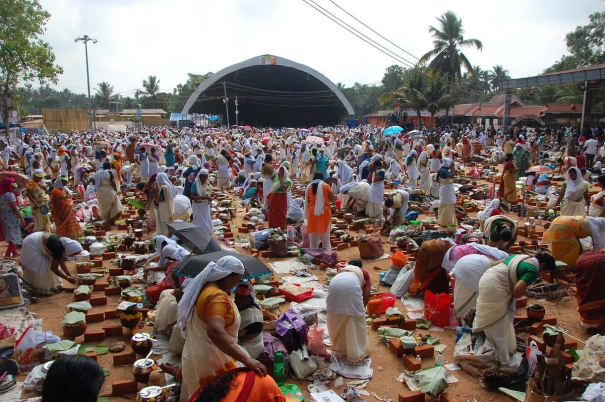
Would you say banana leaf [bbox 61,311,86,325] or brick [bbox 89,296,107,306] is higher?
banana leaf [bbox 61,311,86,325]

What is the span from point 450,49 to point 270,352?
3879cm

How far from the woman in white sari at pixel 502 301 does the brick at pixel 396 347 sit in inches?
33.9

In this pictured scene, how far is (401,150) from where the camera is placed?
20.7m

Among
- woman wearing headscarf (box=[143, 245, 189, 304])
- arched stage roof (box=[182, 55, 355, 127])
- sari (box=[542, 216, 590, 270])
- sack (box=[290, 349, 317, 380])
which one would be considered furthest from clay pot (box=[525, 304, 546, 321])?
arched stage roof (box=[182, 55, 355, 127])

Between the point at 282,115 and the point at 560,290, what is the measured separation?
55439mm

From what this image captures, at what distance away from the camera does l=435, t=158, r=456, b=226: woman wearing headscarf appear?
977 centimetres

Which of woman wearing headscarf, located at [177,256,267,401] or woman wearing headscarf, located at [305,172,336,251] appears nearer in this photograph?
woman wearing headscarf, located at [177,256,267,401]

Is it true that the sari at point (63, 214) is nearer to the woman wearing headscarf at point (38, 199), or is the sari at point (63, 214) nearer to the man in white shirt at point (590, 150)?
the woman wearing headscarf at point (38, 199)

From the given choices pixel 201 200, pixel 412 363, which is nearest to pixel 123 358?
pixel 412 363

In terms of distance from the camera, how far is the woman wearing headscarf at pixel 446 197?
9.77 metres

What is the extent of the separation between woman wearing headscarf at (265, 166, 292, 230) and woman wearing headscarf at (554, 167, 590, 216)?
556cm

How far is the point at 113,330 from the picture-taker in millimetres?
5562

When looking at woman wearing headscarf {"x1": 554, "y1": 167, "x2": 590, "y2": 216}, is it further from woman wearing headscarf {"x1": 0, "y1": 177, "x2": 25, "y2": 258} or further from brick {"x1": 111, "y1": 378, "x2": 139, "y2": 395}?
woman wearing headscarf {"x1": 0, "y1": 177, "x2": 25, "y2": 258}

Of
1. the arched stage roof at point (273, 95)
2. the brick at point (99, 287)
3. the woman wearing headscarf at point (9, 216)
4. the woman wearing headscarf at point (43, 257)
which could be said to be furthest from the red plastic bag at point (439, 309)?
the arched stage roof at point (273, 95)
